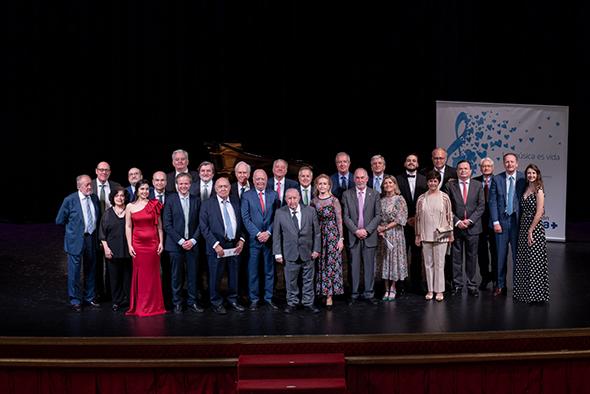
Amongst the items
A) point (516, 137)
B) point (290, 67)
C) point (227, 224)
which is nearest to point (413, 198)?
point (227, 224)

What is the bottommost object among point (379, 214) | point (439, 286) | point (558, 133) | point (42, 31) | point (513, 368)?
point (513, 368)

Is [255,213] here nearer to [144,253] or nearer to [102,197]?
[144,253]

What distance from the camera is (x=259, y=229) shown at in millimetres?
5734

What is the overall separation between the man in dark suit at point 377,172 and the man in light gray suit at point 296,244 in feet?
2.79

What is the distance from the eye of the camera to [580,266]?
7.23m

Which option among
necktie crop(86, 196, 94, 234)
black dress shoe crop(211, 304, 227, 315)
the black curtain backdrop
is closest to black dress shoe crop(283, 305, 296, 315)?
black dress shoe crop(211, 304, 227, 315)

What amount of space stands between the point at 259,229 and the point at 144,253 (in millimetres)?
1020

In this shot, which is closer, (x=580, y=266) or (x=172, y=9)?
(x=580, y=266)

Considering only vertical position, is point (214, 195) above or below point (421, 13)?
below

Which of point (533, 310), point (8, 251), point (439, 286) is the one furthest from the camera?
point (8, 251)

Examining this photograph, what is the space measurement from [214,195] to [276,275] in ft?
3.30

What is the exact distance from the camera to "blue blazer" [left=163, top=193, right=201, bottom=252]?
221 inches

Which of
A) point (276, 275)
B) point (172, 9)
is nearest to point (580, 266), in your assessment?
point (276, 275)

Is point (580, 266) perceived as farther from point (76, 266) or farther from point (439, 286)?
point (76, 266)
